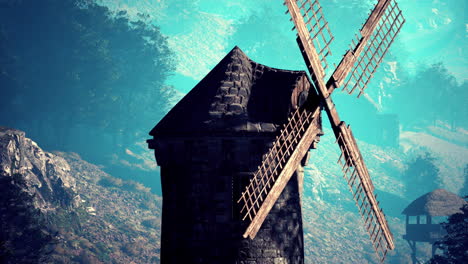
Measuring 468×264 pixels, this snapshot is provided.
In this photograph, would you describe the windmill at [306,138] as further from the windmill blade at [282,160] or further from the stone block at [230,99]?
the stone block at [230,99]

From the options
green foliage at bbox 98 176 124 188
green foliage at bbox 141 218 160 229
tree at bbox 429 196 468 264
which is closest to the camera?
tree at bbox 429 196 468 264

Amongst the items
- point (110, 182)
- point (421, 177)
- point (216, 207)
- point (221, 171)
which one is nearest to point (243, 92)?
point (221, 171)

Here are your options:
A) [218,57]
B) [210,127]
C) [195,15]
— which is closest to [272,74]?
[210,127]

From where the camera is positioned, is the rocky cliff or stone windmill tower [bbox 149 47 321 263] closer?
stone windmill tower [bbox 149 47 321 263]

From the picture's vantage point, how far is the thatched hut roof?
3105cm

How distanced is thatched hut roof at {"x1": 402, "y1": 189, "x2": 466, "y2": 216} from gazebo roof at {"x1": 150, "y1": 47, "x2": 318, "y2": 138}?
88.3 feet

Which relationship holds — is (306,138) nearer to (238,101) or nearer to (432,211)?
(238,101)

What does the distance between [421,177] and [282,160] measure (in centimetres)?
5794

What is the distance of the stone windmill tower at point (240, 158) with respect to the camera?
7.88 m

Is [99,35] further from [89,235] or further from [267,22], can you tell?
[267,22]

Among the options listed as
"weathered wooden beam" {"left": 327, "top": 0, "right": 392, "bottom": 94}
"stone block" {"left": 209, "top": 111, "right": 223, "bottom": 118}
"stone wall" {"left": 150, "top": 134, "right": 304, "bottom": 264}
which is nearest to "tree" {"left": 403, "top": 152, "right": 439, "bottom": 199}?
"weathered wooden beam" {"left": 327, "top": 0, "right": 392, "bottom": 94}

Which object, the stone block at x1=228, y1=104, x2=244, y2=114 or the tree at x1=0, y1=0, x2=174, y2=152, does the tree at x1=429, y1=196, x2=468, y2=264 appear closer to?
the stone block at x1=228, y1=104, x2=244, y2=114

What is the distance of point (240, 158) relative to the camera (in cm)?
795

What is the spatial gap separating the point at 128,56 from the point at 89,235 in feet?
120
